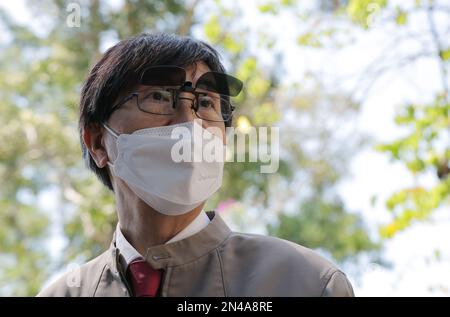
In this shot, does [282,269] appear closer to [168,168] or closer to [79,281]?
[168,168]

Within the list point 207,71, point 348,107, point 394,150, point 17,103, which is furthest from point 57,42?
point 207,71

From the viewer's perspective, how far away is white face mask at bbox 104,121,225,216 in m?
1.22

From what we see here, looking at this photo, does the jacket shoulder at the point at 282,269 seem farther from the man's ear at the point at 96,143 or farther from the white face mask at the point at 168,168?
the man's ear at the point at 96,143

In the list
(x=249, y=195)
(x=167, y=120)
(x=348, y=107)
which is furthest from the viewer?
(x=249, y=195)

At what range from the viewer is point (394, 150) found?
281 centimetres

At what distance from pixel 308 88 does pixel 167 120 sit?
3.29m

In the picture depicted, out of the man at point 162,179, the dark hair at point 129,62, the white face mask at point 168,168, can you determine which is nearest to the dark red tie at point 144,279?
the man at point 162,179

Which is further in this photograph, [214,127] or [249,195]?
[249,195]

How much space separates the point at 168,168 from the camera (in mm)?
1252

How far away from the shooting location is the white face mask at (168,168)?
1220 mm

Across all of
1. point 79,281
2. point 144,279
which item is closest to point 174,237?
point 144,279

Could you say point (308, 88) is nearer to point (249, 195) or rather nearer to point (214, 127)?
point (249, 195)

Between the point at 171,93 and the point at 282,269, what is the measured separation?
1.36 feet

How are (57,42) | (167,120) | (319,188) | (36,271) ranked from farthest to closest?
1. (319,188)
2. (36,271)
3. (57,42)
4. (167,120)
